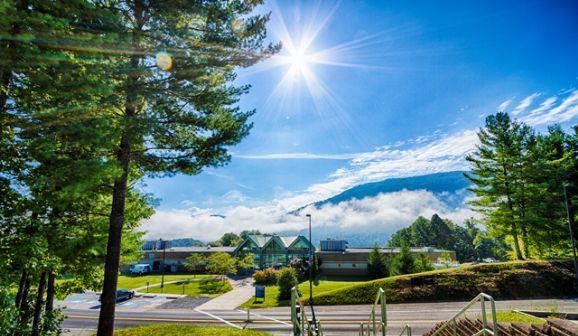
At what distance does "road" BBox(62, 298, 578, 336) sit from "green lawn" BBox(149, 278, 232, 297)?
11059mm

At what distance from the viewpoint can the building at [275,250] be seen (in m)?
60.3

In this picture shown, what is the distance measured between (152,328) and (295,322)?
9.71 meters

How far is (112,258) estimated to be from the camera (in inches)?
402

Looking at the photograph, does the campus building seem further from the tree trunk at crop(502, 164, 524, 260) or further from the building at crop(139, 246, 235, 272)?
the tree trunk at crop(502, 164, 524, 260)

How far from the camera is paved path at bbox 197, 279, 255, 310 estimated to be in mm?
29913

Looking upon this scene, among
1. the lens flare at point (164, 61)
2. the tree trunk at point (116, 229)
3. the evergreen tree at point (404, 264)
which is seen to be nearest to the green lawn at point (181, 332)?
the tree trunk at point (116, 229)

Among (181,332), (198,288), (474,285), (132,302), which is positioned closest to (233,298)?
(198,288)

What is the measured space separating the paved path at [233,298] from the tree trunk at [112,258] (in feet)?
68.0

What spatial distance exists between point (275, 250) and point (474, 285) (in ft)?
135

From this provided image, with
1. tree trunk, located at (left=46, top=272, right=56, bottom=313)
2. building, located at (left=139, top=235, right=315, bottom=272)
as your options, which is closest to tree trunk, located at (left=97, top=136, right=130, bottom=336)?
tree trunk, located at (left=46, top=272, right=56, bottom=313)

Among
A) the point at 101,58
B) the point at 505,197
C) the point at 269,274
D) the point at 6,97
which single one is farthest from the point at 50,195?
the point at 269,274

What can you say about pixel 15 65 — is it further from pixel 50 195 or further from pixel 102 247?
pixel 102 247

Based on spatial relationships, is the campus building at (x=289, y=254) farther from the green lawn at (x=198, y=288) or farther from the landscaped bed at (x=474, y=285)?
the landscaped bed at (x=474, y=285)

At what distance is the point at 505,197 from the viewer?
29.3 metres
